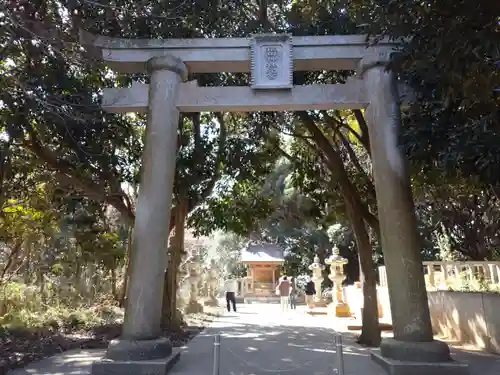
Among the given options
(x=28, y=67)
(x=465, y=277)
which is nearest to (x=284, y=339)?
(x=465, y=277)

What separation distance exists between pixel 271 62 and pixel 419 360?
471 centimetres

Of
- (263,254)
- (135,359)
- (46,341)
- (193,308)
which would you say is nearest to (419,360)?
(135,359)

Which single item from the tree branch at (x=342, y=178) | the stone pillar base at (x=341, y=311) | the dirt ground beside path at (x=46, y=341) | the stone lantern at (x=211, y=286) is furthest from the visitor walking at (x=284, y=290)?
the tree branch at (x=342, y=178)

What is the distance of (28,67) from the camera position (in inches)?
267

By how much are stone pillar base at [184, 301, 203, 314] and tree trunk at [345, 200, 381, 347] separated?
878cm

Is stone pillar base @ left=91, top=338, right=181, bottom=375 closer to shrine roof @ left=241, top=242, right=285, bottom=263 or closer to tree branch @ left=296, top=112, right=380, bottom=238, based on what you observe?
tree branch @ left=296, top=112, right=380, bottom=238

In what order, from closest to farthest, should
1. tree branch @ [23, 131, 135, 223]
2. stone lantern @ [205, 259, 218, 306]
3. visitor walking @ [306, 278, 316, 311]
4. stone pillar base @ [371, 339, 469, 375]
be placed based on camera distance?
stone pillar base @ [371, 339, 469, 375] → tree branch @ [23, 131, 135, 223] → visitor walking @ [306, 278, 316, 311] → stone lantern @ [205, 259, 218, 306]

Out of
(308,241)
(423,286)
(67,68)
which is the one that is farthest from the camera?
(308,241)

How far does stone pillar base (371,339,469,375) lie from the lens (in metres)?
5.07

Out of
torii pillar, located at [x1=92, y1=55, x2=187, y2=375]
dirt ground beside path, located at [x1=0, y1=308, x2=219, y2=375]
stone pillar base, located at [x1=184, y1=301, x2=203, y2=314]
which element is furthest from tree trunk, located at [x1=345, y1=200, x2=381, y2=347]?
stone pillar base, located at [x1=184, y1=301, x2=203, y2=314]

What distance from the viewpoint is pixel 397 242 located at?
229 inches

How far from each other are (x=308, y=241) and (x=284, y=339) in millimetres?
18605

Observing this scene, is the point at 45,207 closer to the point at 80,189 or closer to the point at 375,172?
the point at 80,189

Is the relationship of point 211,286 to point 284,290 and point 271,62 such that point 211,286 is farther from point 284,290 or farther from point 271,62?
point 271,62
